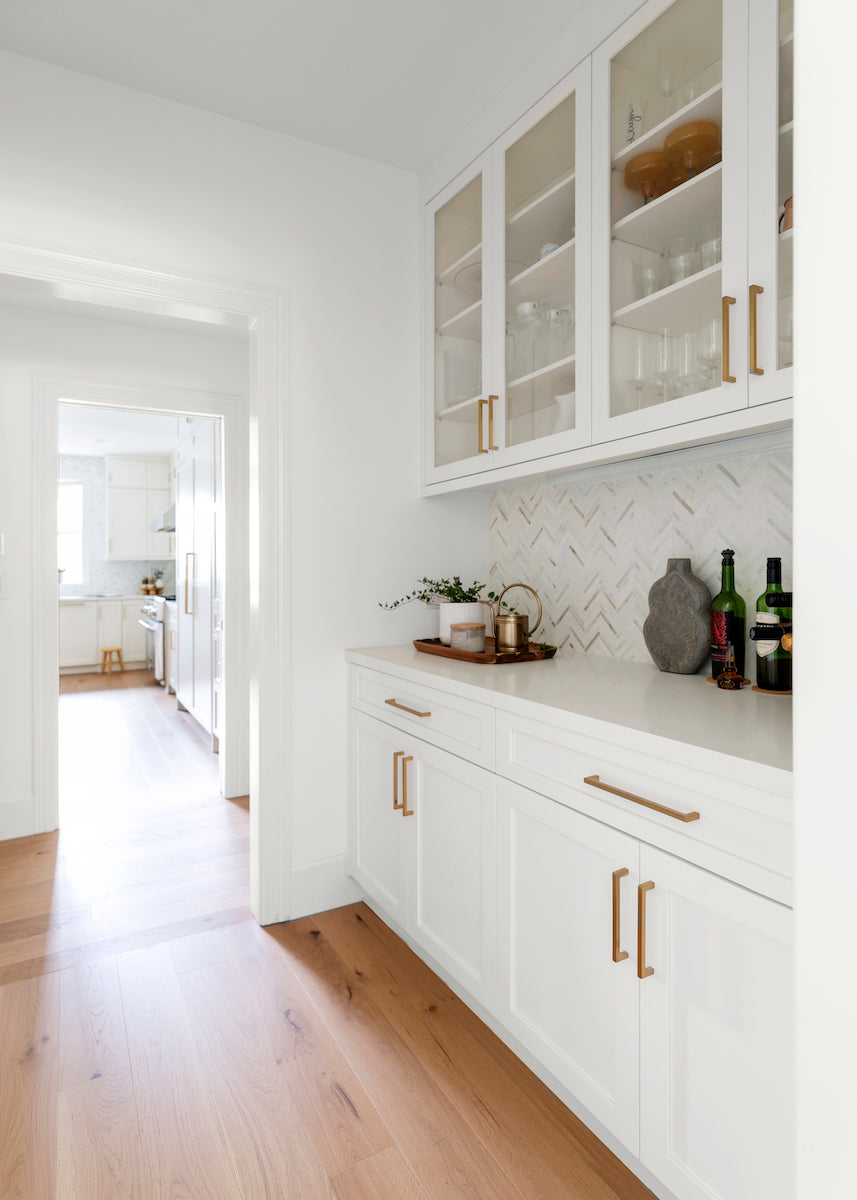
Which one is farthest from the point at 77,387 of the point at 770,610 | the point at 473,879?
the point at 770,610

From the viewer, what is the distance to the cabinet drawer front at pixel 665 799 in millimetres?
981

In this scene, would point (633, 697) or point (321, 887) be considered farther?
point (321, 887)

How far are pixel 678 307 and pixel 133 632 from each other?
293 inches

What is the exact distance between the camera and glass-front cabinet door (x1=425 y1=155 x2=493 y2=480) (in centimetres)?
215

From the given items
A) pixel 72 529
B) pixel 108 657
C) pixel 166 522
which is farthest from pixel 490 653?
pixel 72 529

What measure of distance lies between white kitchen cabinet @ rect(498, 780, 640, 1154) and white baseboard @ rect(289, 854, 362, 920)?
944 mm

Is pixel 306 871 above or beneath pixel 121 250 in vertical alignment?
beneath

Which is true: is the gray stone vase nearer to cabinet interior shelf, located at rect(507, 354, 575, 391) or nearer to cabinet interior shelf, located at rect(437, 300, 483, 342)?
cabinet interior shelf, located at rect(507, 354, 575, 391)

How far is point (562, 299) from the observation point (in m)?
1.83

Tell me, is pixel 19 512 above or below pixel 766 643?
above

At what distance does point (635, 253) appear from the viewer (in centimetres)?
162

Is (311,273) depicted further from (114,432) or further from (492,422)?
(114,432)

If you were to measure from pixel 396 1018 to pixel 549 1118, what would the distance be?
472 millimetres

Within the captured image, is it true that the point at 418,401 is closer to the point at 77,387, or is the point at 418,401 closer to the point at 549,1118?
the point at 77,387
